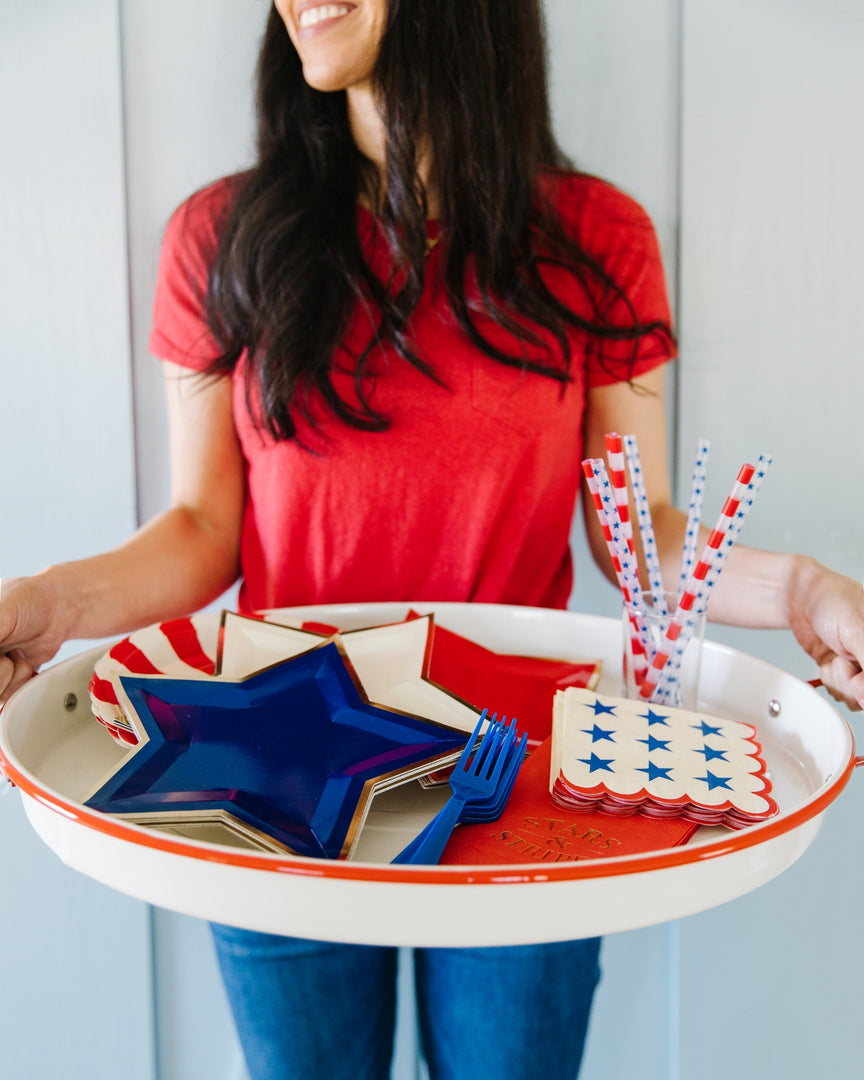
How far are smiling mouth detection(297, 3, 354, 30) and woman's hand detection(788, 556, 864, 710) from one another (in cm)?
62

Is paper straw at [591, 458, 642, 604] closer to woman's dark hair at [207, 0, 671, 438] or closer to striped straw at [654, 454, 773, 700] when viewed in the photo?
striped straw at [654, 454, 773, 700]

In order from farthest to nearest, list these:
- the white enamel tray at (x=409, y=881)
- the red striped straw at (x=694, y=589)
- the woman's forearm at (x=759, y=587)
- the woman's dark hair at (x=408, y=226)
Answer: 1. the woman's dark hair at (x=408, y=226)
2. the woman's forearm at (x=759, y=587)
3. the red striped straw at (x=694, y=589)
4. the white enamel tray at (x=409, y=881)

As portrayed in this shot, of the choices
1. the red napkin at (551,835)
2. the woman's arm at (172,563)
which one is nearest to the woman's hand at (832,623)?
the red napkin at (551,835)

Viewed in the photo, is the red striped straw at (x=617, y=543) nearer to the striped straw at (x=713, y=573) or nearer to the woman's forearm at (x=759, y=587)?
the striped straw at (x=713, y=573)

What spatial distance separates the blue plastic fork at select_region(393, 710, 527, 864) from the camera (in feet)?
1.29

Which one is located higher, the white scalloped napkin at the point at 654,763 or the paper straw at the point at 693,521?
the paper straw at the point at 693,521

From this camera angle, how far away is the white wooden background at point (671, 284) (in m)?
0.93

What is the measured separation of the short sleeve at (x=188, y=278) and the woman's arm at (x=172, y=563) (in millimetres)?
30

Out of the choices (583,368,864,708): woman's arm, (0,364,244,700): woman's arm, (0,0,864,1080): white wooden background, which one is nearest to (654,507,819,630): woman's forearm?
(583,368,864,708): woman's arm

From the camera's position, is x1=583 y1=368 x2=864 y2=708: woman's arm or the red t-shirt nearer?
x1=583 y1=368 x2=864 y2=708: woman's arm

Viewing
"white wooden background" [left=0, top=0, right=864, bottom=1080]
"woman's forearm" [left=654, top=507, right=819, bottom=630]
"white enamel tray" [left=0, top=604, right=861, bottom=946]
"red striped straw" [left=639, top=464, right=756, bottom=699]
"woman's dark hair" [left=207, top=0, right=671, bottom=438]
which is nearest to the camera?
"white enamel tray" [left=0, top=604, right=861, bottom=946]

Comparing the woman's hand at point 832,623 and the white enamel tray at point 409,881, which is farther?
the woman's hand at point 832,623

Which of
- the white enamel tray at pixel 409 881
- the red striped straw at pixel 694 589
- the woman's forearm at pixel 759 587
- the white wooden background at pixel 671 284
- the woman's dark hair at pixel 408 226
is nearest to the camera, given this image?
the white enamel tray at pixel 409 881

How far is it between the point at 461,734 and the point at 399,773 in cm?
6
